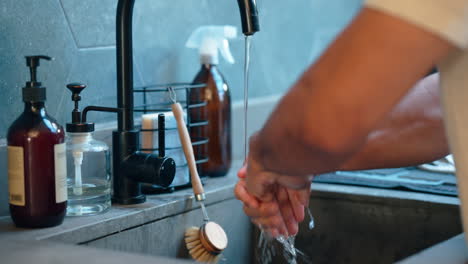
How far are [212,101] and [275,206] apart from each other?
1.61 ft

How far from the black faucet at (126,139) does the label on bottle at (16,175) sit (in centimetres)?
21

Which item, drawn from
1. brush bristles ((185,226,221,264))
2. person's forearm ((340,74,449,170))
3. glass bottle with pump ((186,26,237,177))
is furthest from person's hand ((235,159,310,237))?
glass bottle with pump ((186,26,237,177))

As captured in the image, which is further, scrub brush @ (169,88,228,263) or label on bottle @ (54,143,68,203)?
scrub brush @ (169,88,228,263)

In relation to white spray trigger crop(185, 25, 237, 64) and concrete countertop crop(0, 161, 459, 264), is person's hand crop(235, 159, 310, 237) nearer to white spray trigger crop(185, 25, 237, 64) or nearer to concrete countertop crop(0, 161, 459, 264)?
concrete countertop crop(0, 161, 459, 264)

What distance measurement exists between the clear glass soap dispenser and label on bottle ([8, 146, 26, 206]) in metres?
0.12

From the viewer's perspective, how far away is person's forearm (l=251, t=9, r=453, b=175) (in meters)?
0.58

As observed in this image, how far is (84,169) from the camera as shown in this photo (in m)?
1.24

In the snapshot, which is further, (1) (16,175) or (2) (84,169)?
(2) (84,169)

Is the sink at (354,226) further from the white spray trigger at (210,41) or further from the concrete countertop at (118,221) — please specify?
the white spray trigger at (210,41)

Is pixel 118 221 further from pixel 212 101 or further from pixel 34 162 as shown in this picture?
pixel 212 101

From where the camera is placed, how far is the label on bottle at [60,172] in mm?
1070

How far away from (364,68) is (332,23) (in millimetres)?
1835

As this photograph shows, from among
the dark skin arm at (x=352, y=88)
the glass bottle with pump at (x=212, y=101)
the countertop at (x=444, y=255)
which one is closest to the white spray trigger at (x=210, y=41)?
the glass bottle with pump at (x=212, y=101)

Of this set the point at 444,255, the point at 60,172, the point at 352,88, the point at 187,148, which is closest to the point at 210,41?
the point at 187,148
